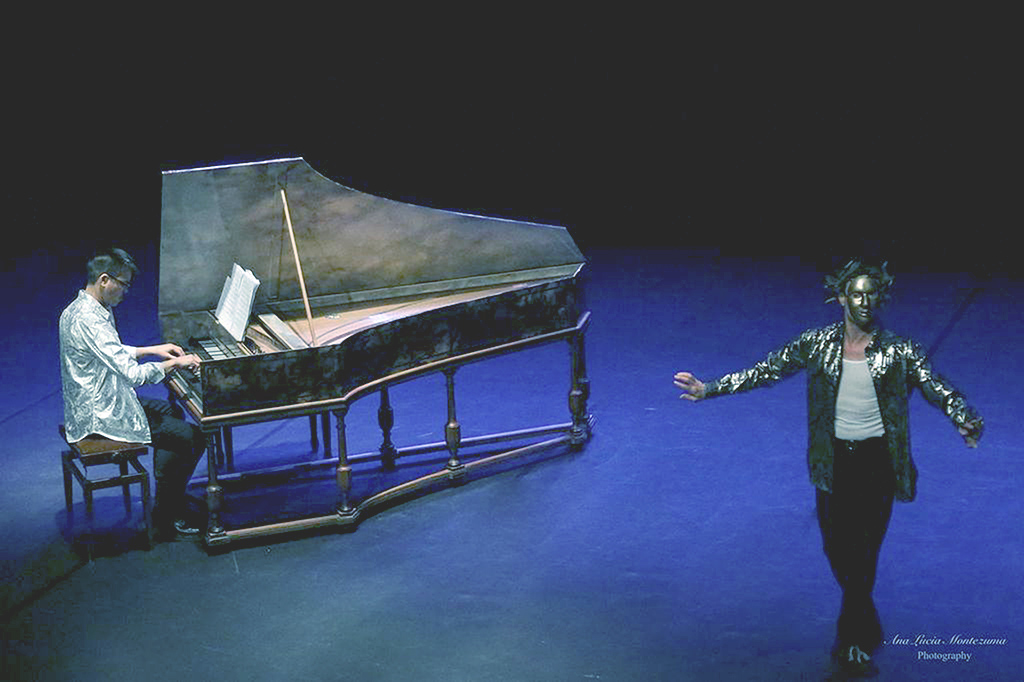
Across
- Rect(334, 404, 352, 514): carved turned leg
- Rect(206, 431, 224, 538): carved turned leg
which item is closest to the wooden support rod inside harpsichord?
Rect(334, 404, 352, 514): carved turned leg

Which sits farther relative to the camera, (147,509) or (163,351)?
(163,351)

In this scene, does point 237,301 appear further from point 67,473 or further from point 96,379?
point 67,473

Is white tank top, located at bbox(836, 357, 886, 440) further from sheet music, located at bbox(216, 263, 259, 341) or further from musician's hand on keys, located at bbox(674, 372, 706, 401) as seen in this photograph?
sheet music, located at bbox(216, 263, 259, 341)

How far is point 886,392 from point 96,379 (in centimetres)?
319

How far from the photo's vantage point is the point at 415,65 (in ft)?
38.1

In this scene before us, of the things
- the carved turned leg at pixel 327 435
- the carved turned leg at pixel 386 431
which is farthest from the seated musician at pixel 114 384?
the carved turned leg at pixel 386 431

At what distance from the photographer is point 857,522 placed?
185 inches

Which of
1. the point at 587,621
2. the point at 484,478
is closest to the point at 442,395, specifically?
the point at 484,478

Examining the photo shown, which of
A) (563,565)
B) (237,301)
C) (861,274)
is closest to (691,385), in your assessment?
(861,274)

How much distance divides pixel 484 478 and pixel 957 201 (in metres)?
5.97

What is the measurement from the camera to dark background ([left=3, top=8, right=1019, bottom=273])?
36.1 ft

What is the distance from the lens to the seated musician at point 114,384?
580 cm

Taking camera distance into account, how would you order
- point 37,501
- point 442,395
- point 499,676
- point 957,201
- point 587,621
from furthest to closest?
point 957,201, point 442,395, point 37,501, point 587,621, point 499,676

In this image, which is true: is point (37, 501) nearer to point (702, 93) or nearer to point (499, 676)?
point (499, 676)
